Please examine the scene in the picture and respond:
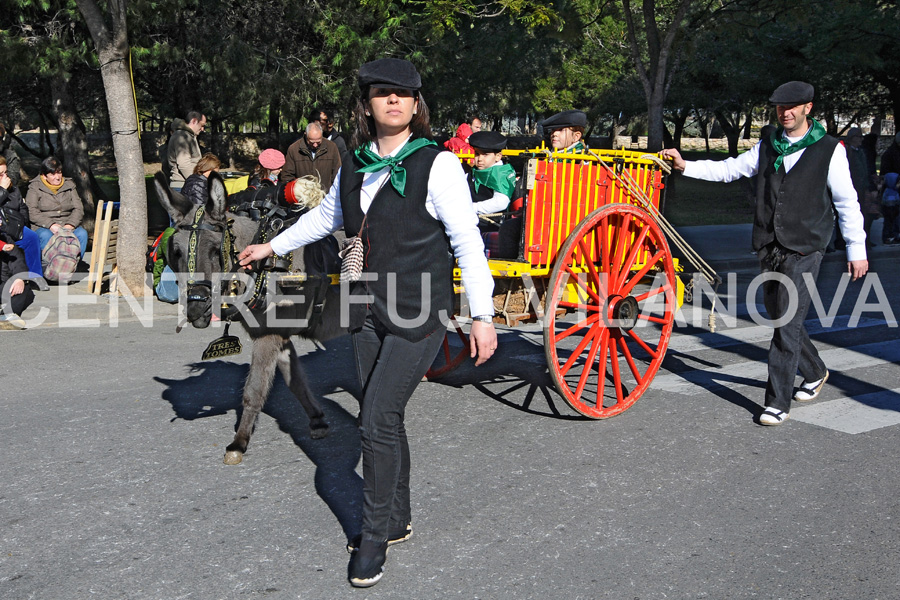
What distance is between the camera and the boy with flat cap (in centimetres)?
596

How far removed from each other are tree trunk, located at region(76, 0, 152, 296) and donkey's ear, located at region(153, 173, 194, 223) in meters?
5.93

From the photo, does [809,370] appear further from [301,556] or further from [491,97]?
[491,97]

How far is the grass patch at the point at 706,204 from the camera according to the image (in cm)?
1875

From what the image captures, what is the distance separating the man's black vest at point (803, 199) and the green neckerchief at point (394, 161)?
113 inches

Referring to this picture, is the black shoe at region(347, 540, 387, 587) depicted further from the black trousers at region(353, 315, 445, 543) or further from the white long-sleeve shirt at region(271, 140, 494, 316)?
the white long-sleeve shirt at region(271, 140, 494, 316)

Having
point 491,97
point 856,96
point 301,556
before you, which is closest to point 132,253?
point 301,556

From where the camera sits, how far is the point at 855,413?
5766 mm

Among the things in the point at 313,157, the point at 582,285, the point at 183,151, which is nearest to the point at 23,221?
the point at 183,151

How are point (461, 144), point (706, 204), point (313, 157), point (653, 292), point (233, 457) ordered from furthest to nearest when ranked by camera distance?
point (706, 204) → point (313, 157) → point (461, 144) → point (653, 292) → point (233, 457)

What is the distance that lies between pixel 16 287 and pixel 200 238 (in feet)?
15.9

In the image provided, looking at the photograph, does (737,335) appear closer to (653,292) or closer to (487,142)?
(653,292)

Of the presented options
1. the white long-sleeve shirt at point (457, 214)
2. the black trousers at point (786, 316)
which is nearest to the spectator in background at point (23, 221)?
the white long-sleeve shirt at point (457, 214)

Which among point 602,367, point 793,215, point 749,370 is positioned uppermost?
point 793,215

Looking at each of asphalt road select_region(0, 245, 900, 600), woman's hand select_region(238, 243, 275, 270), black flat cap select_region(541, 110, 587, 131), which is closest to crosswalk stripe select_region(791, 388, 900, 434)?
asphalt road select_region(0, 245, 900, 600)
